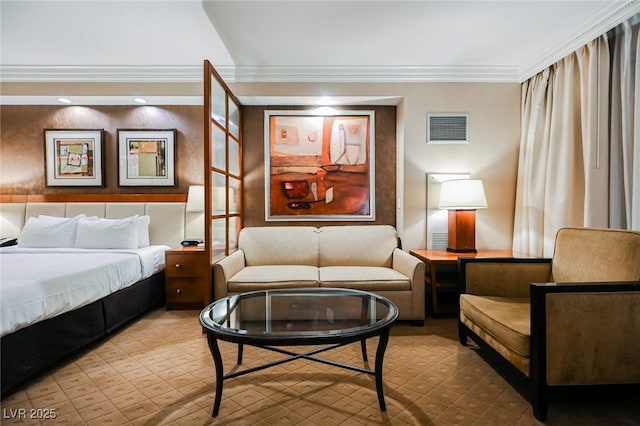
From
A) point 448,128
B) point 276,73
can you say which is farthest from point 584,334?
point 276,73

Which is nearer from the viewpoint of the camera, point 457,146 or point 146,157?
point 457,146

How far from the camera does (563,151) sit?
285 centimetres

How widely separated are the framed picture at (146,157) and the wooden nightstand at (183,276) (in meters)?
1.10

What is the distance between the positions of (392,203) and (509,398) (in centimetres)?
237

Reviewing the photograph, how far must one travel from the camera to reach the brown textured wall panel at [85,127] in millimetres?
3957

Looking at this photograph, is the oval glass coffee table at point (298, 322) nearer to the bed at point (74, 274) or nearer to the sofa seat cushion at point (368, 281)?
the sofa seat cushion at point (368, 281)

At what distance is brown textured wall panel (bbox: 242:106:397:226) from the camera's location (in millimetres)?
3842

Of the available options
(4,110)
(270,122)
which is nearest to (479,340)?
(270,122)

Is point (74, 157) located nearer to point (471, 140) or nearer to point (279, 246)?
point (279, 246)

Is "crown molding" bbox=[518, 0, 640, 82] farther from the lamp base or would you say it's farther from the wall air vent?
the lamp base

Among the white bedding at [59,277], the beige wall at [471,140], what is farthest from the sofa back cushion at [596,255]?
the white bedding at [59,277]

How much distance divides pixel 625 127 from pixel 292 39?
2.68m

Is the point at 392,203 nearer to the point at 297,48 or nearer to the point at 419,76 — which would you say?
the point at 419,76

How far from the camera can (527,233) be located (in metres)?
3.32
